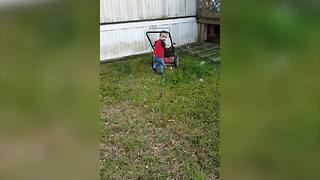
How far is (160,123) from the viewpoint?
3.02 meters

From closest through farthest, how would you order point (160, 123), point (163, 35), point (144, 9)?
point (160, 123) < point (163, 35) < point (144, 9)

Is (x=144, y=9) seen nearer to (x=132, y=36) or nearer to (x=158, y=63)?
(x=132, y=36)

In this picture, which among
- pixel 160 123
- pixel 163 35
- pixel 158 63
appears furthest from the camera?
pixel 163 35

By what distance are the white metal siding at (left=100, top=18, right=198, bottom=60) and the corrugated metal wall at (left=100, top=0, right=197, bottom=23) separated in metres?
0.09

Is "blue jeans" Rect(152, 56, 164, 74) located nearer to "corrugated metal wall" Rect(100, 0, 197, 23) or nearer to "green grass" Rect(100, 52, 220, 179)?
"green grass" Rect(100, 52, 220, 179)

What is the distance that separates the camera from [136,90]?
383cm

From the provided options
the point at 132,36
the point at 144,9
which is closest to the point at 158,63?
the point at 132,36

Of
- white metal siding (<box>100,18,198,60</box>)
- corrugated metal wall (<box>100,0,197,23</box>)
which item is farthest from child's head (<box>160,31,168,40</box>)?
corrugated metal wall (<box>100,0,197,23</box>)

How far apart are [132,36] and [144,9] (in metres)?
0.49

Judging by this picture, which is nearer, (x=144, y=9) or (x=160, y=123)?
(x=160, y=123)
